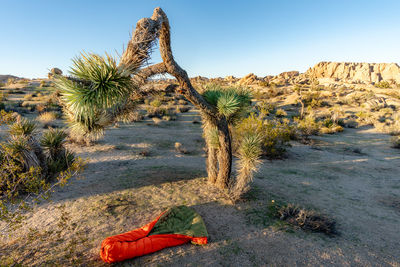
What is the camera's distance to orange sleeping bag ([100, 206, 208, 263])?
10.5ft

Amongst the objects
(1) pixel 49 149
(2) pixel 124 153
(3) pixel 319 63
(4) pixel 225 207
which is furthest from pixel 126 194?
(3) pixel 319 63

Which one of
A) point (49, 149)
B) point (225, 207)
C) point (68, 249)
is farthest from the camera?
point (49, 149)

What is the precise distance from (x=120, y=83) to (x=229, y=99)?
2.67m

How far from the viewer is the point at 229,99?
516 centimetres

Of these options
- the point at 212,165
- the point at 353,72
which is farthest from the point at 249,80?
the point at 212,165

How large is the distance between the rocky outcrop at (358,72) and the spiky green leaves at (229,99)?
248ft

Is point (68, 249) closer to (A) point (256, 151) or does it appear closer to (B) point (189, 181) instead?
(B) point (189, 181)

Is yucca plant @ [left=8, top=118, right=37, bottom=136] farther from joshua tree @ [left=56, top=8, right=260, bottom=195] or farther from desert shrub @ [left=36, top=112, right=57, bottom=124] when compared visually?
desert shrub @ [left=36, top=112, right=57, bottom=124]

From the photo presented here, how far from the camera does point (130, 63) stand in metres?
4.04

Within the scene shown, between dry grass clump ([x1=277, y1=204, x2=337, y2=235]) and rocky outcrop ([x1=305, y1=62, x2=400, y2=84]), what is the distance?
76.4 m

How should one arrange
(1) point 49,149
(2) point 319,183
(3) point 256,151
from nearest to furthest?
(3) point 256,151 → (1) point 49,149 → (2) point 319,183

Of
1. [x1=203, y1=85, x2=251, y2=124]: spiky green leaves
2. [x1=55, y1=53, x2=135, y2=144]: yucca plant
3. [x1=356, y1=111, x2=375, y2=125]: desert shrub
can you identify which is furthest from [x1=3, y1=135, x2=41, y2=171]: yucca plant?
[x1=356, y1=111, x2=375, y2=125]: desert shrub

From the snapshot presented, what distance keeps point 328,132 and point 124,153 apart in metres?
16.9

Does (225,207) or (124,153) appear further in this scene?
(124,153)
